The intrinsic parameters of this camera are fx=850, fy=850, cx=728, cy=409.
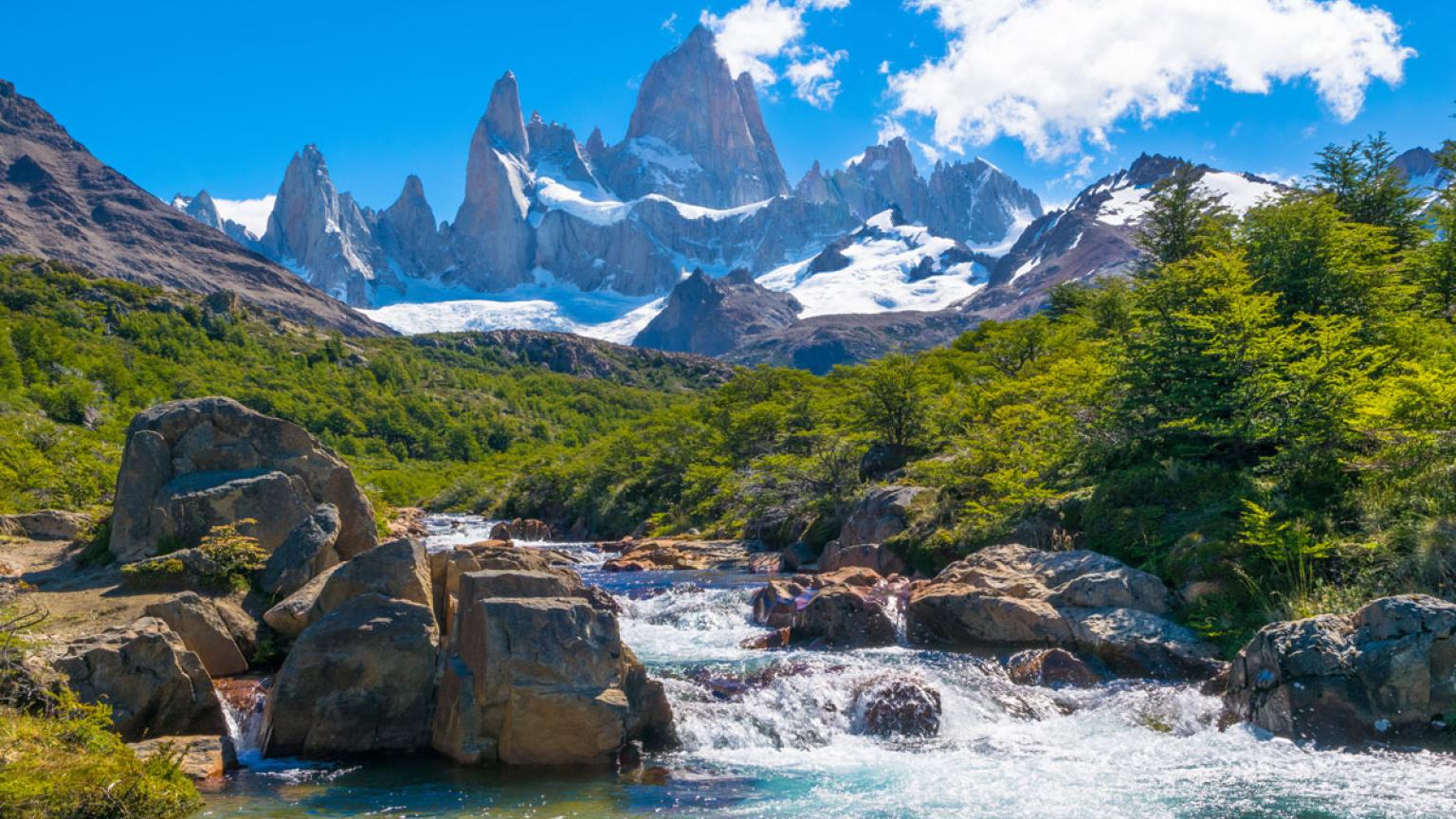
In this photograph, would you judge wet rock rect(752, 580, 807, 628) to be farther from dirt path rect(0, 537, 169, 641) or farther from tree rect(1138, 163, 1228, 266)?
tree rect(1138, 163, 1228, 266)

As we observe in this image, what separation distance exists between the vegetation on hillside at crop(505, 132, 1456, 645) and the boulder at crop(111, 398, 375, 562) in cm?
1472

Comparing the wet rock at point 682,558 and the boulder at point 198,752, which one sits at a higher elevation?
the wet rock at point 682,558

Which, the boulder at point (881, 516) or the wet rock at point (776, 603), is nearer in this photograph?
the wet rock at point (776, 603)

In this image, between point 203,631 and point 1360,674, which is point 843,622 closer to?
point 1360,674

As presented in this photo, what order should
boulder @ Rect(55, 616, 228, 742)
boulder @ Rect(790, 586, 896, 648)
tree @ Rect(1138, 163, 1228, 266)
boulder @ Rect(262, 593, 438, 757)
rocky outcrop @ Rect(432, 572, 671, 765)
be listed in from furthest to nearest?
tree @ Rect(1138, 163, 1228, 266), boulder @ Rect(790, 586, 896, 648), boulder @ Rect(262, 593, 438, 757), rocky outcrop @ Rect(432, 572, 671, 765), boulder @ Rect(55, 616, 228, 742)

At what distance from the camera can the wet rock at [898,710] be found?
12281mm

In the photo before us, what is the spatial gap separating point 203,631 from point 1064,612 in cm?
1455

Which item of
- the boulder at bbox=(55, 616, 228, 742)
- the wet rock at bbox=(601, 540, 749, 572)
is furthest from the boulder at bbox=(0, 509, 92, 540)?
the wet rock at bbox=(601, 540, 749, 572)

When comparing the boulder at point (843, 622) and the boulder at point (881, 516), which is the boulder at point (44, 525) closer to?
the boulder at point (843, 622)

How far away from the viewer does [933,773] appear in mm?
10695

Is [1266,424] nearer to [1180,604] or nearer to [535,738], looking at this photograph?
[1180,604]

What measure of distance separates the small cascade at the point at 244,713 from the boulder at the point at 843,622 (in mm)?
9784

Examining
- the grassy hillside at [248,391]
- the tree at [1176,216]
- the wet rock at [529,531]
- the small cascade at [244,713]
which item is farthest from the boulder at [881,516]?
the wet rock at [529,531]

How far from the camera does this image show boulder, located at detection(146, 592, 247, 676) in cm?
1272
